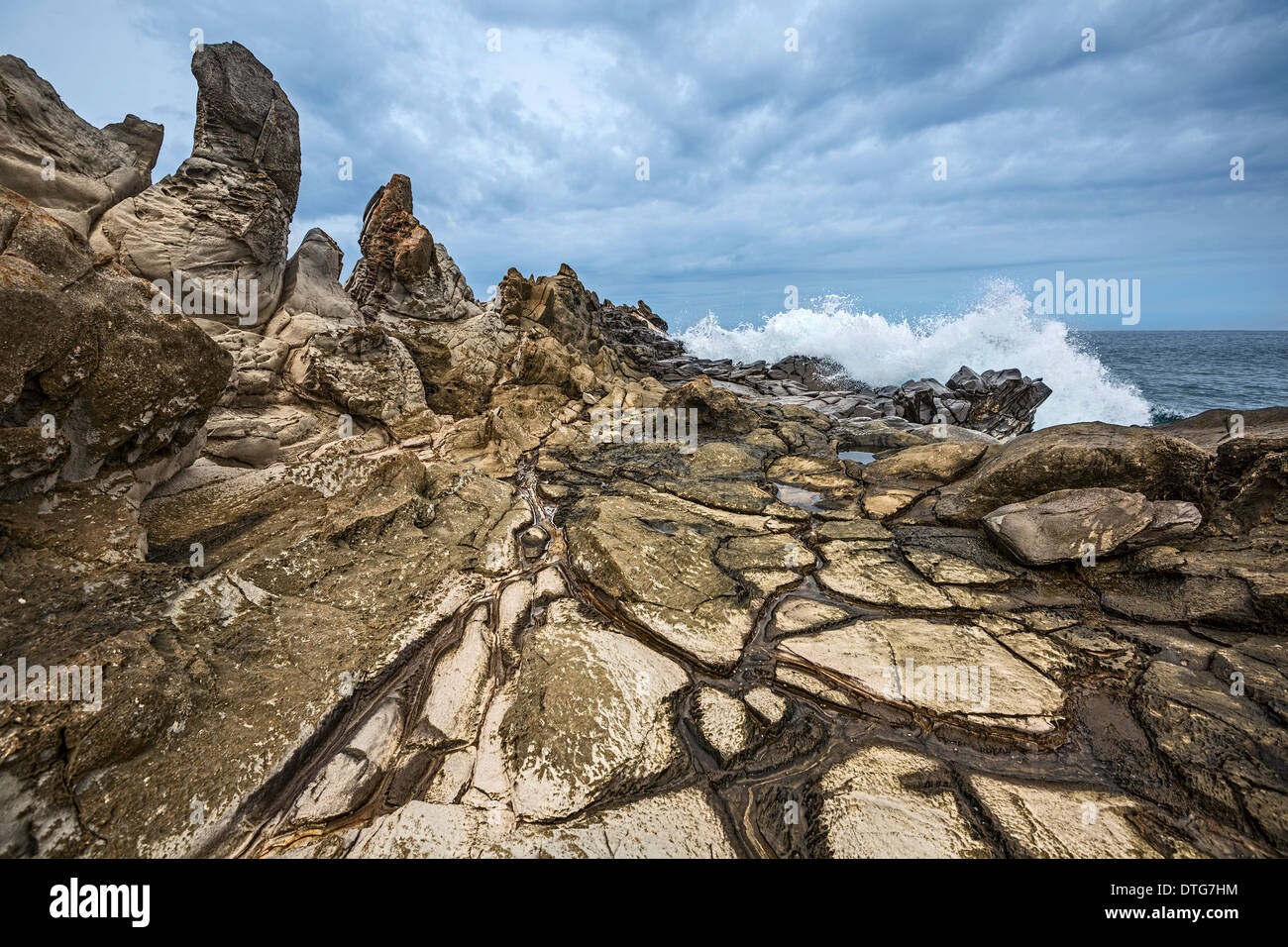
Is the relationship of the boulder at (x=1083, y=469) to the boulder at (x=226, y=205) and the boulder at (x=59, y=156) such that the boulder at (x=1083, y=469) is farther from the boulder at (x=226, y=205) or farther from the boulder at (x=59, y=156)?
the boulder at (x=59, y=156)

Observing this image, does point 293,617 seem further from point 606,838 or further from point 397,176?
point 397,176

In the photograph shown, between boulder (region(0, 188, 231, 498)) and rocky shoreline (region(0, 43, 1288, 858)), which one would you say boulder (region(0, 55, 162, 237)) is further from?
boulder (region(0, 188, 231, 498))

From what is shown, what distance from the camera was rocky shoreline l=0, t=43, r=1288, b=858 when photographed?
8.00 feet

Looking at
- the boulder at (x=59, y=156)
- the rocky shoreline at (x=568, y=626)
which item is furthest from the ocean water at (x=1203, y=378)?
the boulder at (x=59, y=156)

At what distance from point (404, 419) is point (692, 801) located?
820 cm

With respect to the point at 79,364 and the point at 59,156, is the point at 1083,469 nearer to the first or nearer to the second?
the point at 79,364

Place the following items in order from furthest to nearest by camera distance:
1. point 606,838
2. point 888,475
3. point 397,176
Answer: point 397,176 → point 888,475 → point 606,838

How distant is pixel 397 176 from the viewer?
1132 cm

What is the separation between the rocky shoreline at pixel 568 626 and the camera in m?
2.44

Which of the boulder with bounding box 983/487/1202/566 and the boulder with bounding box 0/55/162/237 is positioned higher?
the boulder with bounding box 0/55/162/237

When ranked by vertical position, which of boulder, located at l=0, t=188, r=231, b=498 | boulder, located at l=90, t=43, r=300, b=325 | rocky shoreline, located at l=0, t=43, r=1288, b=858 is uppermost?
boulder, located at l=90, t=43, r=300, b=325

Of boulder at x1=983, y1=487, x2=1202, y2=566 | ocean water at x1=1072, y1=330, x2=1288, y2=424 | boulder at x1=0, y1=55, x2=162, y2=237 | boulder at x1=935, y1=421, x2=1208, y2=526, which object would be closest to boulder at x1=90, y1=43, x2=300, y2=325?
boulder at x1=0, y1=55, x2=162, y2=237
